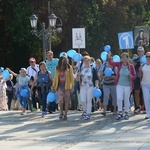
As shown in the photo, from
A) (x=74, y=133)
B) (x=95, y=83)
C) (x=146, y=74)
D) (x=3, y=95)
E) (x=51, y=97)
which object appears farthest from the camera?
(x=3, y=95)

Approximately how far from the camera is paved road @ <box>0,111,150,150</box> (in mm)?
9836

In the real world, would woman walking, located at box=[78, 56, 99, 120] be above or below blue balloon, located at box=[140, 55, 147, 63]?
below

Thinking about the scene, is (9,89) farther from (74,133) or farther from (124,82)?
(74,133)

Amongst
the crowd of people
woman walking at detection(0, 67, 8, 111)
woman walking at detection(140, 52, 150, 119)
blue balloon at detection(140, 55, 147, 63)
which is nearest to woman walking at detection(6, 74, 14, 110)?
woman walking at detection(0, 67, 8, 111)

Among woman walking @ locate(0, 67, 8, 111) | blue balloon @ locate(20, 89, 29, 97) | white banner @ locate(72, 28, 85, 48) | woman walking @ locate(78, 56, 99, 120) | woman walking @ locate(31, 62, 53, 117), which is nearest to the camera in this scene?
woman walking @ locate(78, 56, 99, 120)

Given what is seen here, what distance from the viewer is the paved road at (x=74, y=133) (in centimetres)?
984

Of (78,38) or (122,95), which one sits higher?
(78,38)

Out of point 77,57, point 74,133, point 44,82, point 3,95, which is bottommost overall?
point 74,133

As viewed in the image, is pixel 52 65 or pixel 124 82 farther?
Answer: pixel 52 65

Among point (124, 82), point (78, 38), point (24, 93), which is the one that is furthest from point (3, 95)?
point (124, 82)

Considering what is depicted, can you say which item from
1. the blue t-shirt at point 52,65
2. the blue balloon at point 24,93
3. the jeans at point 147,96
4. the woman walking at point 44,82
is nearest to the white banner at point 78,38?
the blue t-shirt at point 52,65

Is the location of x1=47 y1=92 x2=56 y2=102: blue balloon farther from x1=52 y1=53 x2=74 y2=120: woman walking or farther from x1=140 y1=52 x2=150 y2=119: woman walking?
x1=140 y1=52 x2=150 y2=119: woman walking

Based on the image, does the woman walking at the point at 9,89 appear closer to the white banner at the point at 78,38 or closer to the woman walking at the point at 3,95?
the woman walking at the point at 3,95

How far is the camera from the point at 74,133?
37.1 feet
